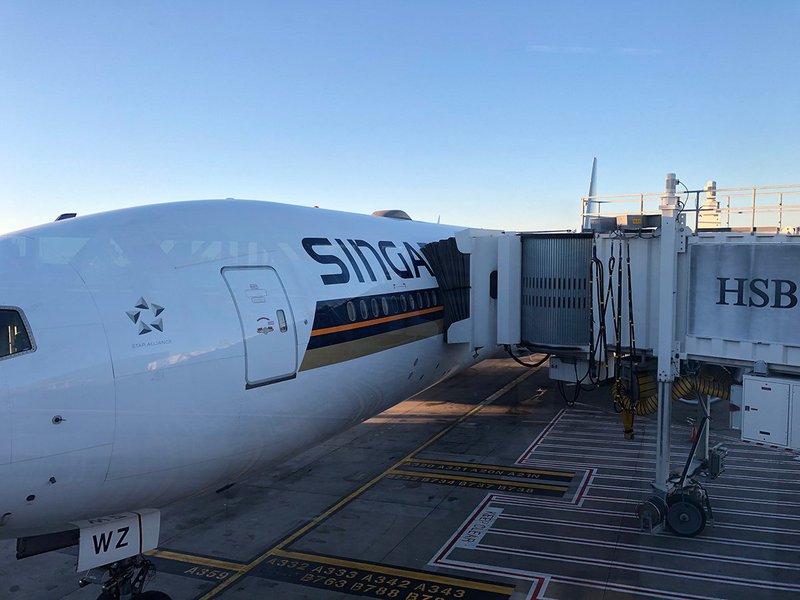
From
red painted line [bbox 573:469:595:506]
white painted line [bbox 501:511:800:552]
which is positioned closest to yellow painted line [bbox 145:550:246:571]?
white painted line [bbox 501:511:800:552]

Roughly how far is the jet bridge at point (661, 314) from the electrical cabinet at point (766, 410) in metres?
0.02

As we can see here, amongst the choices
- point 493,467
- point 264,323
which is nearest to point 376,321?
point 264,323

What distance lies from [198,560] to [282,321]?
506cm

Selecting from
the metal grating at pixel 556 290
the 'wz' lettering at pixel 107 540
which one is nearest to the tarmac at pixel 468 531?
the 'wz' lettering at pixel 107 540

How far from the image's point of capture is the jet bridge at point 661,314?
10.2 meters

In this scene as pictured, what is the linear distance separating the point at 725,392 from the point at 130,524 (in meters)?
9.59

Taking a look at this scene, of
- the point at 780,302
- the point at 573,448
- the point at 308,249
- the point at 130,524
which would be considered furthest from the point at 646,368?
the point at 130,524

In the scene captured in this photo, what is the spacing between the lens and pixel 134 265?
7293mm

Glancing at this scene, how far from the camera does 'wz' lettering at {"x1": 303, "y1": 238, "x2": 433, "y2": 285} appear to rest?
10.4m

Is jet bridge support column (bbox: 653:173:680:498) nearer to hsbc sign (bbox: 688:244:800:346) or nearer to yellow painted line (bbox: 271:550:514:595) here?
hsbc sign (bbox: 688:244:800:346)

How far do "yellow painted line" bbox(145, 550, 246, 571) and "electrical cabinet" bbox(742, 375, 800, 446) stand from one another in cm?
847

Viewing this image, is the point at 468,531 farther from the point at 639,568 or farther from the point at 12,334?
the point at 12,334

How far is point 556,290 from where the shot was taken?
13.1 m

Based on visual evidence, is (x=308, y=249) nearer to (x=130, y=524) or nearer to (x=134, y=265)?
(x=134, y=265)
